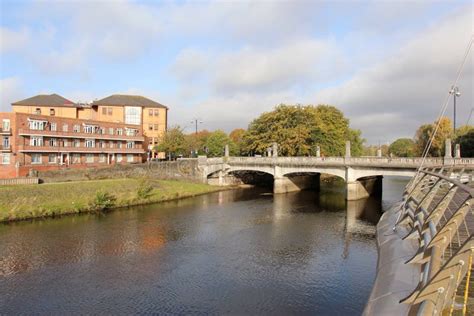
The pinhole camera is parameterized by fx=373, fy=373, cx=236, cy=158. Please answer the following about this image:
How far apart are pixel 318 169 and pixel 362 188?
7976mm

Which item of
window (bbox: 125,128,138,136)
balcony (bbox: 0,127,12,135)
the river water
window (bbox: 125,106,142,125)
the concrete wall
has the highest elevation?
window (bbox: 125,106,142,125)

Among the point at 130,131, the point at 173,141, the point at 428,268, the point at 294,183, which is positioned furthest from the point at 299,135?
the point at 428,268

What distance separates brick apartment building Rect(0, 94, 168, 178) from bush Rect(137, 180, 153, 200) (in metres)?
18.4

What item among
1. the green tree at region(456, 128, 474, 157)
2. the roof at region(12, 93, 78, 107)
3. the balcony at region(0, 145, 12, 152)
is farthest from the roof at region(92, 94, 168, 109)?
the green tree at region(456, 128, 474, 157)

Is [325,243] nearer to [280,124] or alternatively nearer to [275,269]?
[275,269]

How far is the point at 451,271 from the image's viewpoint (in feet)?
20.2

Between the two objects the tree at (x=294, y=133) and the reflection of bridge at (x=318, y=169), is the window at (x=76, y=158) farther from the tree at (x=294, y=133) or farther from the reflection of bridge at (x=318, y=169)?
the tree at (x=294, y=133)

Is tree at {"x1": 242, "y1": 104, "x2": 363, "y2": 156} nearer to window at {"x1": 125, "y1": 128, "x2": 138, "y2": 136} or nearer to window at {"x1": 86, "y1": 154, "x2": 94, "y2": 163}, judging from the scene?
window at {"x1": 125, "y1": 128, "x2": 138, "y2": 136}

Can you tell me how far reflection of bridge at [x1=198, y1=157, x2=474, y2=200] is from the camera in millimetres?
53781

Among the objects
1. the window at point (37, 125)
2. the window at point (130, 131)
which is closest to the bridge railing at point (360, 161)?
the window at point (130, 131)

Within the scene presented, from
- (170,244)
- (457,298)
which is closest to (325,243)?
(170,244)

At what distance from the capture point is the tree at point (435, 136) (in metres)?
96.5

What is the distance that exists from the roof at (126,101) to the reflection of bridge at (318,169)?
109 feet

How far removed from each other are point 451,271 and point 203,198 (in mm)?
57578
